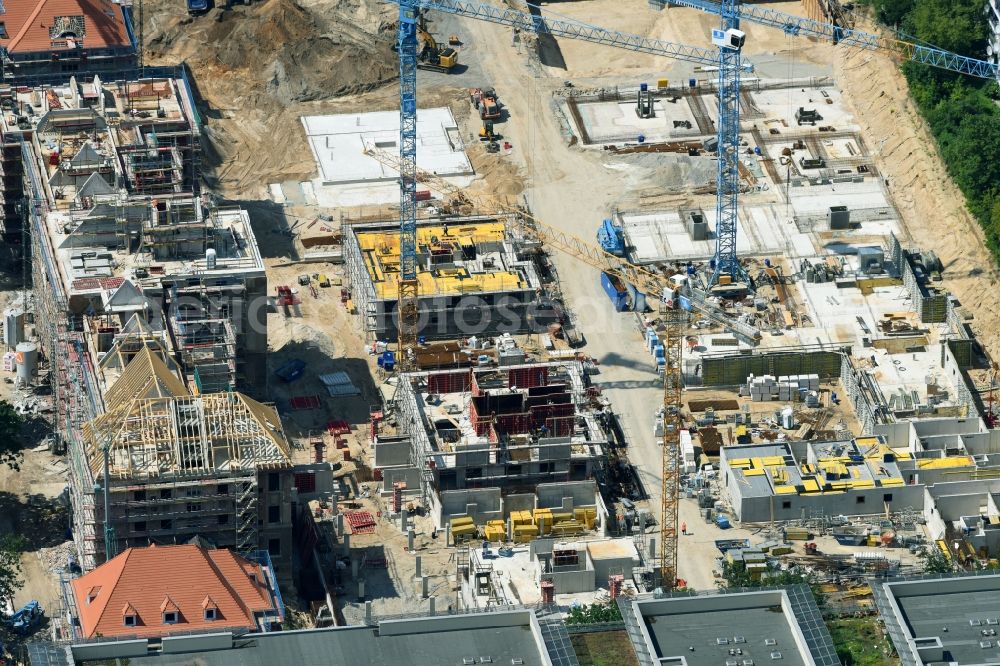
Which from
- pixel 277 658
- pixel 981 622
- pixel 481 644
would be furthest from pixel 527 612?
pixel 981 622

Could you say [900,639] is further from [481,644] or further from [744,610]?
[481,644]

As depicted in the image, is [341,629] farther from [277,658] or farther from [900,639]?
[900,639]

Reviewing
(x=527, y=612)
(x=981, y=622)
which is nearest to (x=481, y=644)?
(x=527, y=612)

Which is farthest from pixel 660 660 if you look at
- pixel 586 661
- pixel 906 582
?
pixel 906 582

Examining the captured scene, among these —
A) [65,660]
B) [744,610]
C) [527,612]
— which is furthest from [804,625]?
[65,660]

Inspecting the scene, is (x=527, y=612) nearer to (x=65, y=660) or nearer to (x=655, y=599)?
(x=655, y=599)

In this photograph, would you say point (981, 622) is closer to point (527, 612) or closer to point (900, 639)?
point (900, 639)
